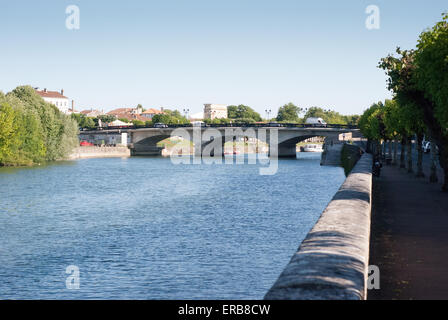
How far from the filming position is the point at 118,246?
2625 cm

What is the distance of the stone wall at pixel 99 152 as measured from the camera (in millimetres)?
108456

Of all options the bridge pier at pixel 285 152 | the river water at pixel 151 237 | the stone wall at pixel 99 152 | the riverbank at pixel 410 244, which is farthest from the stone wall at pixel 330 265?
the bridge pier at pixel 285 152

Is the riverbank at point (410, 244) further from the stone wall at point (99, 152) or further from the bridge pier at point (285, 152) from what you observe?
the bridge pier at point (285, 152)

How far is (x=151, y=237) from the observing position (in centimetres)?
2850

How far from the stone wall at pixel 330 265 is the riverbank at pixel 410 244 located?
1.01m

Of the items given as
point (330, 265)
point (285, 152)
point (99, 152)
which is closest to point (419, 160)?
point (330, 265)

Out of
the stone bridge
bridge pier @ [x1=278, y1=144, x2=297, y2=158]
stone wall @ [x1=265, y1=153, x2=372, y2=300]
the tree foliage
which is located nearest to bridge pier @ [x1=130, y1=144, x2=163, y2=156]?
the stone bridge

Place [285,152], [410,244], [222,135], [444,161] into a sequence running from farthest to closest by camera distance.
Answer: [222,135]
[285,152]
[444,161]
[410,244]

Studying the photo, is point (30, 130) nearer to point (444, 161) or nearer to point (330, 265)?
point (444, 161)

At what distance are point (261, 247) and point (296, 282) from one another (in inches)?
695

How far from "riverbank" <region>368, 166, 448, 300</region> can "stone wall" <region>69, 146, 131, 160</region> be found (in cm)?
8358

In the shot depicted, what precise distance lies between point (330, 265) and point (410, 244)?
7.43 metres
